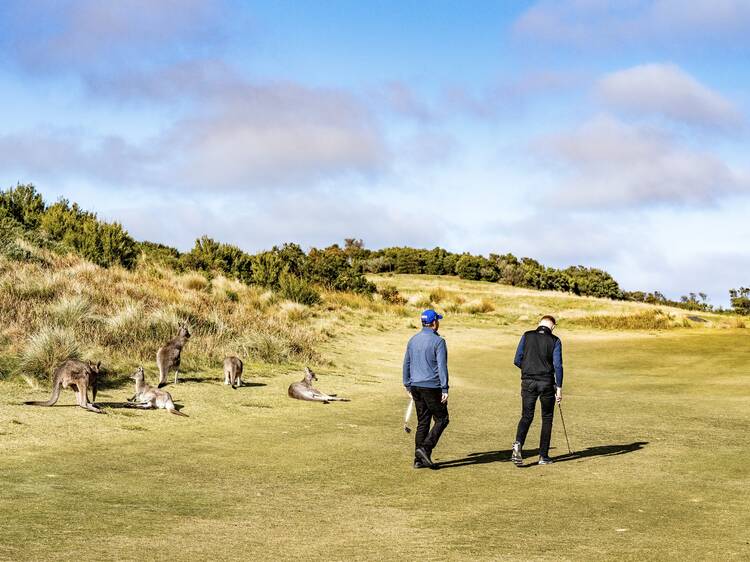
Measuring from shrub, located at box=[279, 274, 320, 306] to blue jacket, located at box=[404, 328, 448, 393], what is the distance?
93.0 feet

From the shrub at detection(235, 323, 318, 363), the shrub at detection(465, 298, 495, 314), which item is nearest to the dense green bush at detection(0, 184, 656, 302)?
the shrub at detection(465, 298, 495, 314)

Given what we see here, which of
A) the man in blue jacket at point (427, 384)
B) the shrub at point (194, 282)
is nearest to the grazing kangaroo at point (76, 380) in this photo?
the man in blue jacket at point (427, 384)

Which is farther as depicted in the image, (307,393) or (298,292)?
(298,292)

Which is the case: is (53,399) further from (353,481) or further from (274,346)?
(274,346)

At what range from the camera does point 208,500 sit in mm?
9312

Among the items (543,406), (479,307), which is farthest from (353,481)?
(479,307)

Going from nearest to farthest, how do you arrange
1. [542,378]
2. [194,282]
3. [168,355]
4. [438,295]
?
[542,378], [168,355], [194,282], [438,295]

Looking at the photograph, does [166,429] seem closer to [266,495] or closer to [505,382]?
[266,495]

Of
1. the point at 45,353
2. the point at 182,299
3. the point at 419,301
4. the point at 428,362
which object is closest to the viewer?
the point at 428,362

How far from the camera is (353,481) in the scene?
10656 millimetres

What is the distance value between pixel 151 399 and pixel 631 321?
33.9m

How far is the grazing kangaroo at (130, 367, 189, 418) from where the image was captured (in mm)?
15273

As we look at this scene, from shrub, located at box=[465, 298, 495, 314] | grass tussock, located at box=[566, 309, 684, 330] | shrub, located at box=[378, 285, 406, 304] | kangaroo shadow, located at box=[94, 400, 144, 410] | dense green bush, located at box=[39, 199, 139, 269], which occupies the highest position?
dense green bush, located at box=[39, 199, 139, 269]

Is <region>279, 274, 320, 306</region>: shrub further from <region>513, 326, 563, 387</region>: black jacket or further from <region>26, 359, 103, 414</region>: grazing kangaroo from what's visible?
<region>513, 326, 563, 387</region>: black jacket
